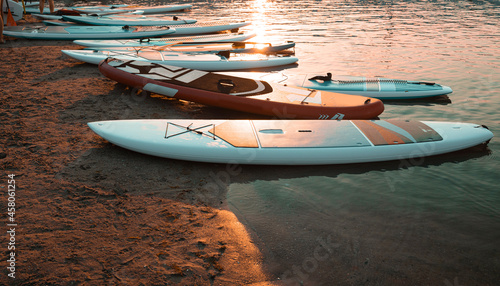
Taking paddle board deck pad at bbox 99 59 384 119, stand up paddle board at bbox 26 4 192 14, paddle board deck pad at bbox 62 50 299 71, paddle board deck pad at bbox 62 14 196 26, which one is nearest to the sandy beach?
paddle board deck pad at bbox 99 59 384 119

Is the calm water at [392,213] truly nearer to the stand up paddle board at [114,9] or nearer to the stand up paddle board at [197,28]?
the stand up paddle board at [197,28]

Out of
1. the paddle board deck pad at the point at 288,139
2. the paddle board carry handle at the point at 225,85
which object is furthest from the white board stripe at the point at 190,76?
the paddle board deck pad at the point at 288,139

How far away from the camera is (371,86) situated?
8055 millimetres

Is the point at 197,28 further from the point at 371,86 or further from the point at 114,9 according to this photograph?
the point at 371,86

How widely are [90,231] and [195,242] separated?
105 centimetres

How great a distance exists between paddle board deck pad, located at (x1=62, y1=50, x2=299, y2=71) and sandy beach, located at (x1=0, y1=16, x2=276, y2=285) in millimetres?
2739

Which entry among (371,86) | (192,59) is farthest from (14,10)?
(371,86)

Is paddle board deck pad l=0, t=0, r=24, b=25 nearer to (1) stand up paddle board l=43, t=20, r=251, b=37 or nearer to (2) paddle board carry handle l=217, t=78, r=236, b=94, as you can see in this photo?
(1) stand up paddle board l=43, t=20, r=251, b=37

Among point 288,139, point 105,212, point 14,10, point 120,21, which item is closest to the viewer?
point 105,212

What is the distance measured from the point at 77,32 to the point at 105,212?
11.0 m

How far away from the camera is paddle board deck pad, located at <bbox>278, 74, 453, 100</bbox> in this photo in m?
7.85

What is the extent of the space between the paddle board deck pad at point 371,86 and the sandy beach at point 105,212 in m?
2.80

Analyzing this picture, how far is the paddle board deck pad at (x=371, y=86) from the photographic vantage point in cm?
785

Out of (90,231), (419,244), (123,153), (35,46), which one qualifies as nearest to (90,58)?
(35,46)
